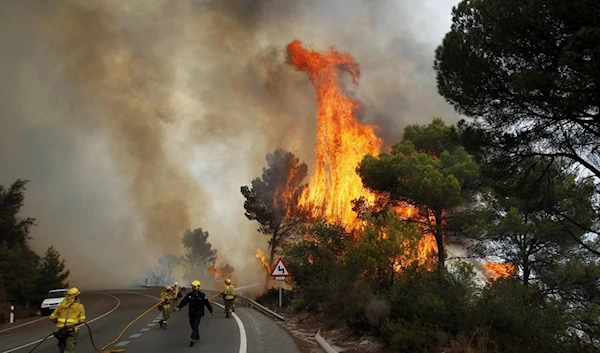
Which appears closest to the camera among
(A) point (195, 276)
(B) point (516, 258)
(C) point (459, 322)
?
(C) point (459, 322)

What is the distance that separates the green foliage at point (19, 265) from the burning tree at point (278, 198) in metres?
18.0

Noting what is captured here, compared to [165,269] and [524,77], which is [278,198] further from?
[165,269]

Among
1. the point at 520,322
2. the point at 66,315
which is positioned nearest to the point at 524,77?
the point at 520,322

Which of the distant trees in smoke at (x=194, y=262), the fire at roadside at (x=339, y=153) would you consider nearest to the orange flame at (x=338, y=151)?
the fire at roadside at (x=339, y=153)

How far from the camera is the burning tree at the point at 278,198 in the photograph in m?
44.2

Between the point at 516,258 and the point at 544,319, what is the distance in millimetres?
12722

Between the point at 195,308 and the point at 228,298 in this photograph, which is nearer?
the point at 195,308

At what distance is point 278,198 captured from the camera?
44.9 metres

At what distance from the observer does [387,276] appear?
55.7 feet

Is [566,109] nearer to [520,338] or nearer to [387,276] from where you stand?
[520,338]

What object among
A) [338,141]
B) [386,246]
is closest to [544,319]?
[386,246]

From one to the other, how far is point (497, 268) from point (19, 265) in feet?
96.0

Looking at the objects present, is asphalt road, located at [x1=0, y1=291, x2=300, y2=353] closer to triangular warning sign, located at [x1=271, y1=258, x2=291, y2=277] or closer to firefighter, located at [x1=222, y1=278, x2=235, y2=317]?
firefighter, located at [x1=222, y1=278, x2=235, y2=317]

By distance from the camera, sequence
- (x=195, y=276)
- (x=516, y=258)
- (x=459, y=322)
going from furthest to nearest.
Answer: (x=195, y=276) < (x=516, y=258) < (x=459, y=322)
